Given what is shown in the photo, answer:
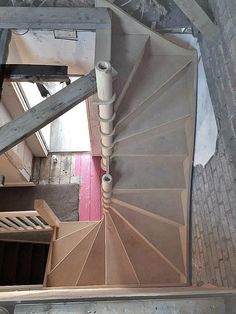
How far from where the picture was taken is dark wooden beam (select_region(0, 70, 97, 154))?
7.58ft

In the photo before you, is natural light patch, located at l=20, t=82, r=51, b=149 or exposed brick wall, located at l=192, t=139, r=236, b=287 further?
natural light patch, located at l=20, t=82, r=51, b=149

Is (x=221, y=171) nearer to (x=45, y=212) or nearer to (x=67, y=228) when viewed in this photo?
(x=45, y=212)

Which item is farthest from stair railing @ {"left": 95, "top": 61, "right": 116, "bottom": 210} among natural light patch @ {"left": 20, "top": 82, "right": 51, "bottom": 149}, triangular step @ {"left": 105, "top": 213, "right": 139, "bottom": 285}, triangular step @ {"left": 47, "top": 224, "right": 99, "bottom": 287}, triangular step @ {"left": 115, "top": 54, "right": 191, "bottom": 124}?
natural light patch @ {"left": 20, "top": 82, "right": 51, "bottom": 149}

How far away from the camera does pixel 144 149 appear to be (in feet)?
11.0

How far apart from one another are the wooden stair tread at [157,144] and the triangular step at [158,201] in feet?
1.54

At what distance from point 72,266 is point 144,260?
95cm

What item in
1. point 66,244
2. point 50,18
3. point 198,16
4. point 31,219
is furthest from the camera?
point 66,244

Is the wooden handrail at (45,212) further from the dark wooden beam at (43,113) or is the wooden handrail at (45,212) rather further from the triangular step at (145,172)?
the dark wooden beam at (43,113)

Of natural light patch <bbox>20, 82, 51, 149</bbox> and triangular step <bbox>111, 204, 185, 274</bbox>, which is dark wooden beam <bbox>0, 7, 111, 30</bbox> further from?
triangular step <bbox>111, 204, 185, 274</bbox>

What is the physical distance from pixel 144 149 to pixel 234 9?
164 centimetres

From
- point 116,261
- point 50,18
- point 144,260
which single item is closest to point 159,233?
point 144,260

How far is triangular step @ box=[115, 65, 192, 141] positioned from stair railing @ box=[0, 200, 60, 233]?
44.9 inches

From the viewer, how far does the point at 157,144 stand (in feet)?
11.0

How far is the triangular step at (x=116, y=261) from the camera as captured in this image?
3.67m
